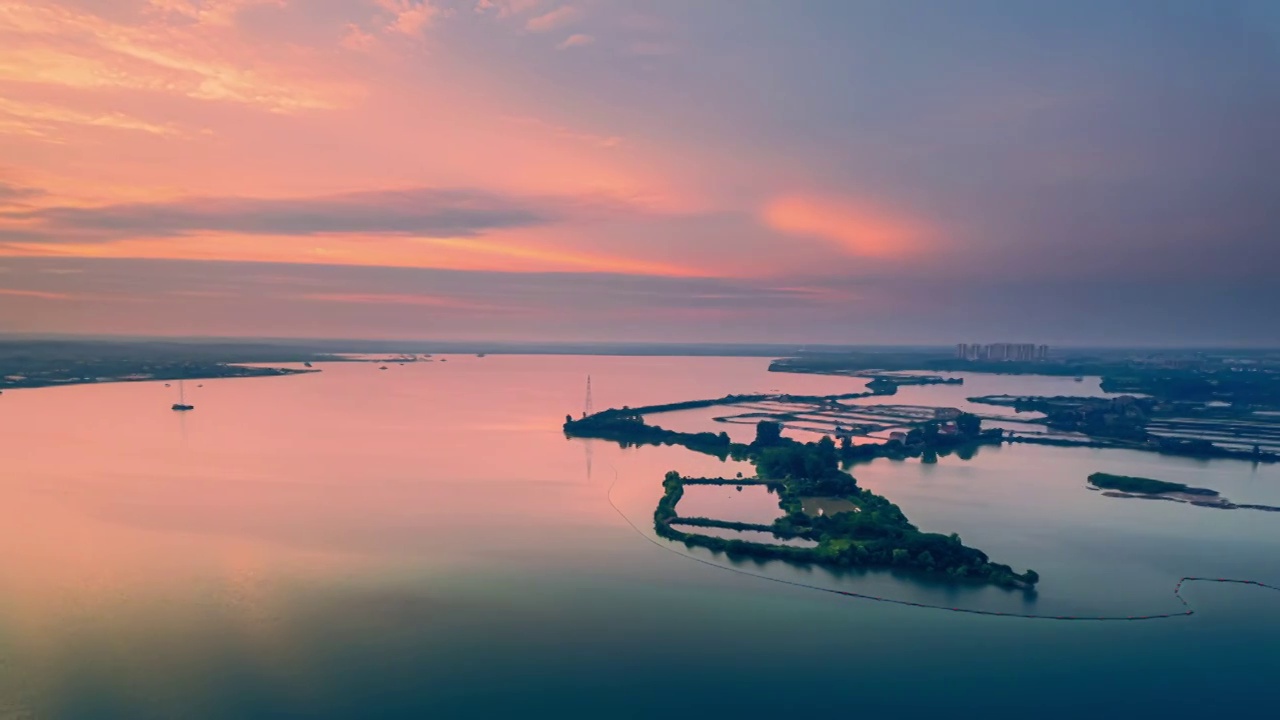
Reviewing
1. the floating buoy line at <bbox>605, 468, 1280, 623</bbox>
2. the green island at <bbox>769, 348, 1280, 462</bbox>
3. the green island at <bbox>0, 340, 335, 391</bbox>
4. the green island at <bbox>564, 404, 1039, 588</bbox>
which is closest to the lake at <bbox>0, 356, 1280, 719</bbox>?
the floating buoy line at <bbox>605, 468, 1280, 623</bbox>

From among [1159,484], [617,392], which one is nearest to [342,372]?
[617,392]

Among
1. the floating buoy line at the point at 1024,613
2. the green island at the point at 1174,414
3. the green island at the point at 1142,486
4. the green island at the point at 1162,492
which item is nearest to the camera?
the floating buoy line at the point at 1024,613

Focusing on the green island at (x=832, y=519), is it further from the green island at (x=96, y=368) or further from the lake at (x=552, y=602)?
the green island at (x=96, y=368)

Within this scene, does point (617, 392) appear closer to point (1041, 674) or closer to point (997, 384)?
point (997, 384)

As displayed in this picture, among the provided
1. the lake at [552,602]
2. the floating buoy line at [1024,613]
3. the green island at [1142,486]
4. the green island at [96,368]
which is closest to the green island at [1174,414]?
the lake at [552,602]

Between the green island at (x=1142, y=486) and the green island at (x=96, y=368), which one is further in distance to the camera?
the green island at (x=96, y=368)

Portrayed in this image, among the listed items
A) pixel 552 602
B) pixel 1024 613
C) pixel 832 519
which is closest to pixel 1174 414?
pixel 832 519

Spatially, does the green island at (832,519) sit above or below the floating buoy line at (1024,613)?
above
